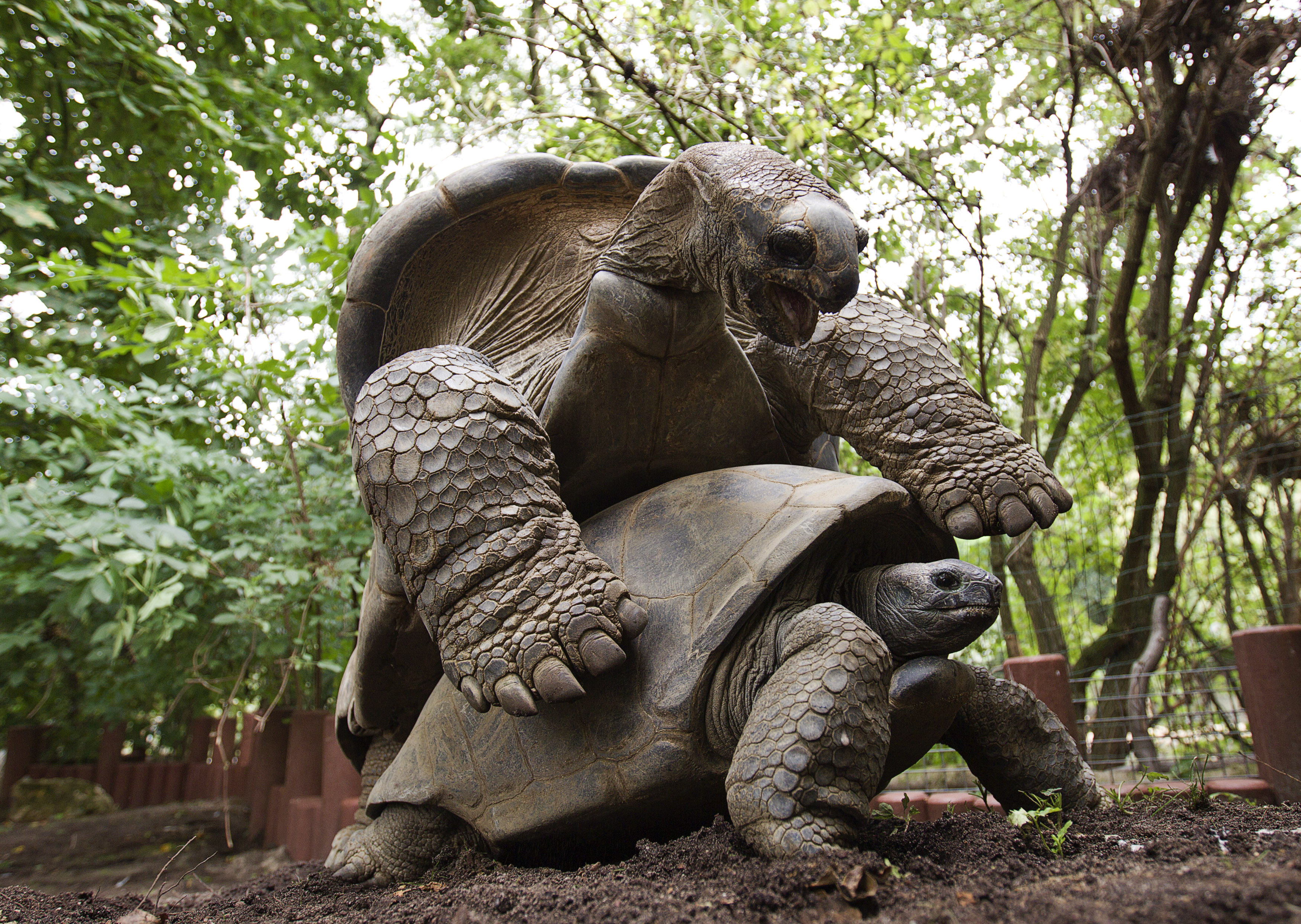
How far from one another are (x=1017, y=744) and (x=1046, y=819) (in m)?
0.23

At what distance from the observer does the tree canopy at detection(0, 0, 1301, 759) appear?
12.8 feet

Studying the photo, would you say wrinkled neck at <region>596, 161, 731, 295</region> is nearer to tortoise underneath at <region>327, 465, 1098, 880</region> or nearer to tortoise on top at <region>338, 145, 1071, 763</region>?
tortoise on top at <region>338, 145, 1071, 763</region>

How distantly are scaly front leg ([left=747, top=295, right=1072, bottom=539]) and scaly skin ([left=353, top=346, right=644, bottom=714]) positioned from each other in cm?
70

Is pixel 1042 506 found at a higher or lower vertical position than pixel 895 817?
higher

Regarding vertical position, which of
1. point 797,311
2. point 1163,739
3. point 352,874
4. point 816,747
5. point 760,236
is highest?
point 760,236

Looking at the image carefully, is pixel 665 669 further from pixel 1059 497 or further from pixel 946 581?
pixel 1059 497

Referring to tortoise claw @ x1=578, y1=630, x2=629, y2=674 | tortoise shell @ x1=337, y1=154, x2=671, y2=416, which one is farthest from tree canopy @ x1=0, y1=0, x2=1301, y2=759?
tortoise claw @ x1=578, y1=630, x2=629, y2=674

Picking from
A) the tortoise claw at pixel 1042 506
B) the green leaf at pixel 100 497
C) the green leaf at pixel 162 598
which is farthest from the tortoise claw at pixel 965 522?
the green leaf at pixel 100 497

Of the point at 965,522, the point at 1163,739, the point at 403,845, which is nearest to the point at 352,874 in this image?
the point at 403,845

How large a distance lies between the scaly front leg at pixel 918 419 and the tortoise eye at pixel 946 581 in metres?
0.09

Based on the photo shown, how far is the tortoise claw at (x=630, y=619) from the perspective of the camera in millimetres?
1607

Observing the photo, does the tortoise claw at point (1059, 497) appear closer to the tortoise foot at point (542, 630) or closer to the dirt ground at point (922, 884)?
the dirt ground at point (922, 884)

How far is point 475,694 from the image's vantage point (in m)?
1.57

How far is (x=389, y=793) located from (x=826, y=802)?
48.1 inches
